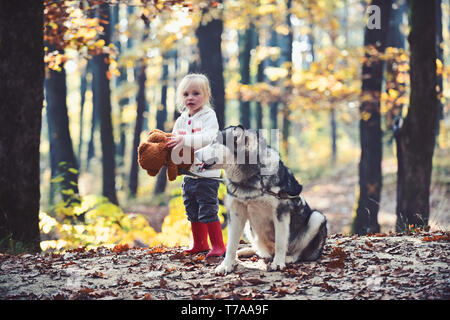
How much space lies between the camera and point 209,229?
17.0 ft

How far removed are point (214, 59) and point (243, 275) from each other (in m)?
6.20

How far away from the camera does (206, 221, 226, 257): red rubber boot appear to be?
16.8 ft

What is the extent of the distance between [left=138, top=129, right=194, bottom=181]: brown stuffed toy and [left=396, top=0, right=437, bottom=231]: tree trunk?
4.83 metres

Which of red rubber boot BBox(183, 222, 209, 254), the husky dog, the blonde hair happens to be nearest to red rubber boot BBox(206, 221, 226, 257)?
red rubber boot BBox(183, 222, 209, 254)

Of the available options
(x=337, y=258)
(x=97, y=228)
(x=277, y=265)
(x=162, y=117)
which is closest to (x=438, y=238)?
(x=337, y=258)

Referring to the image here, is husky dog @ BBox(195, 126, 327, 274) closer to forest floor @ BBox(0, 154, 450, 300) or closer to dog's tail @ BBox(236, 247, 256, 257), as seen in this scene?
forest floor @ BBox(0, 154, 450, 300)

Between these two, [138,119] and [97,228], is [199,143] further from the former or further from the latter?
[138,119]

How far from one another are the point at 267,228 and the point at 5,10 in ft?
15.2

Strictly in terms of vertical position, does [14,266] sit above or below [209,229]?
below

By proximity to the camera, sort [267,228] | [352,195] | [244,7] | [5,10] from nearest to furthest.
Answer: [267,228], [5,10], [244,7], [352,195]

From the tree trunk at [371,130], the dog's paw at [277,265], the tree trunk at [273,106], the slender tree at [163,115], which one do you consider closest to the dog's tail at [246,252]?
the dog's paw at [277,265]

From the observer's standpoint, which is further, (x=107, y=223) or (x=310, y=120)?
(x=310, y=120)
